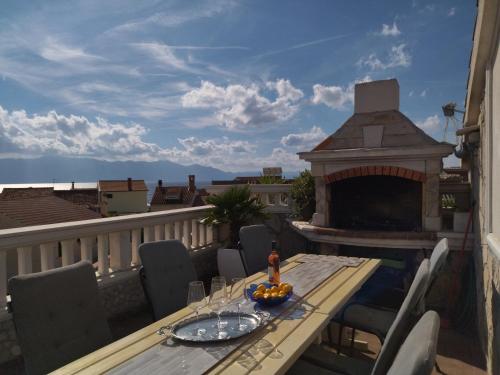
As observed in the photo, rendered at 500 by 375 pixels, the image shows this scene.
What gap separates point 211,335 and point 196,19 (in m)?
5.02

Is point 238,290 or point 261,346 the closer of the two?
point 261,346

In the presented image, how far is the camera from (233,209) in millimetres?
4824

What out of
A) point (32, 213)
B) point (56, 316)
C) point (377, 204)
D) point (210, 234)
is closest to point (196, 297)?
point (56, 316)

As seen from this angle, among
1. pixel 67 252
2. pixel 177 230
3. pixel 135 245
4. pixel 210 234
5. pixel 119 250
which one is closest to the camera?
pixel 67 252

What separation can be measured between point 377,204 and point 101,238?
151 inches

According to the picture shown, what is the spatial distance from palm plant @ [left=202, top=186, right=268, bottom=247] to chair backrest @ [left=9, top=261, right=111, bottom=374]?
279cm

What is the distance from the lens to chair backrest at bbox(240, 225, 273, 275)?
344cm

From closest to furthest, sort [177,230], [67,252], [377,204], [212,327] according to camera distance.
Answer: [212,327], [67,252], [177,230], [377,204]

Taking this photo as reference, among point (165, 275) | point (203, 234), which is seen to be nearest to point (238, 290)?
point (165, 275)

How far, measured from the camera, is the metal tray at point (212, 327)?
1567 mm

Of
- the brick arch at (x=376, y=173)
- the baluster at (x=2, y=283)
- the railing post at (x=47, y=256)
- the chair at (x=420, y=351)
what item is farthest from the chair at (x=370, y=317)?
the baluster at (x=2, y=283)

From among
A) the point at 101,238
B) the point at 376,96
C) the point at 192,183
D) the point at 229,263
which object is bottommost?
the point at 229,263

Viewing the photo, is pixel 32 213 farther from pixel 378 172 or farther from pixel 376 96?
pixel 376 96

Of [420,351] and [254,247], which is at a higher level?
[420,351]
